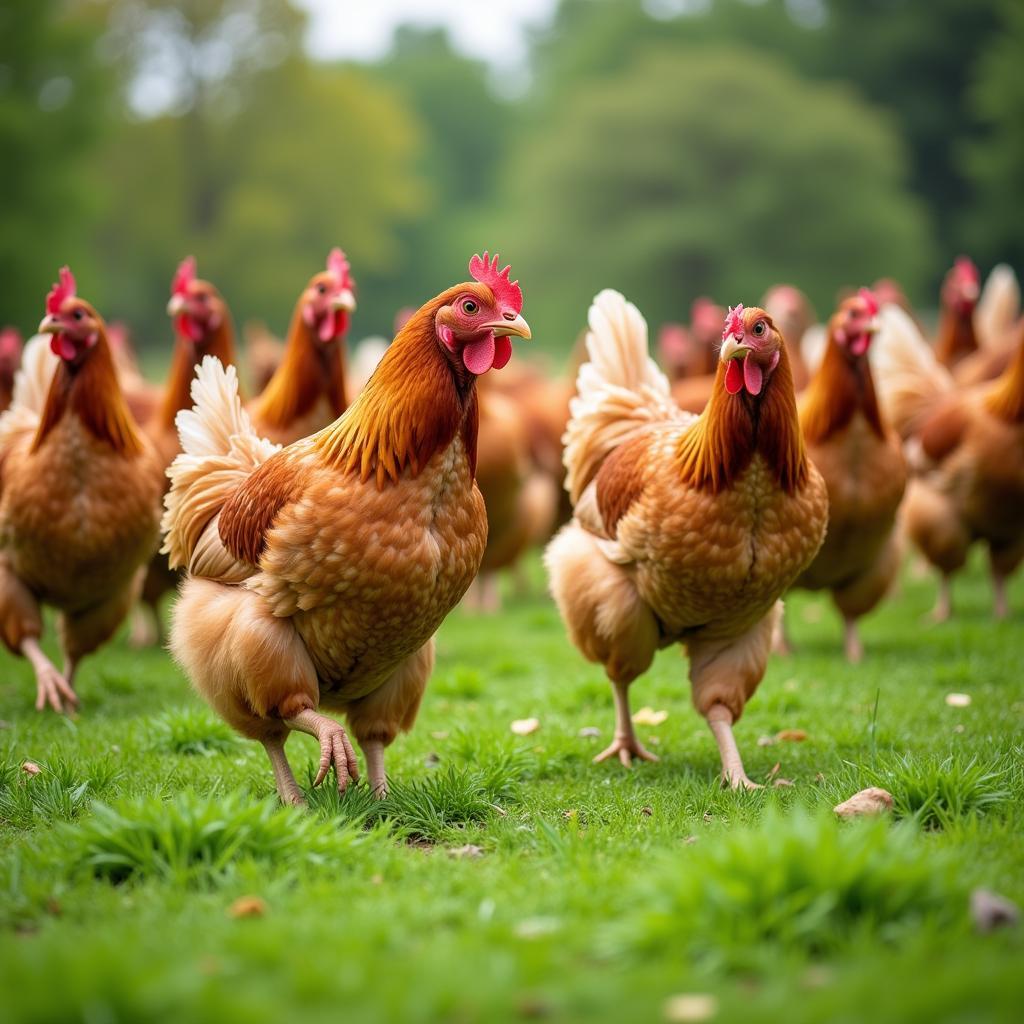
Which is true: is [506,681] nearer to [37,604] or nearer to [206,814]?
[37,604]

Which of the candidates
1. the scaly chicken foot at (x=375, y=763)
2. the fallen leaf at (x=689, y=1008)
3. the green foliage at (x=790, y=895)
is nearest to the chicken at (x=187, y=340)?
the scaly chicken foot at (x=375, y=763)

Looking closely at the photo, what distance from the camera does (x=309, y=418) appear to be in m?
7.32

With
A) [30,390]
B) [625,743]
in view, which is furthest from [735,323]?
[30,390]

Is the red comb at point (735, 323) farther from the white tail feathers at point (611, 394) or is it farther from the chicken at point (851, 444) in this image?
the chicken at point (851, 444)

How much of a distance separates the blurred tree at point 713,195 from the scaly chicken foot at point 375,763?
3781 cm

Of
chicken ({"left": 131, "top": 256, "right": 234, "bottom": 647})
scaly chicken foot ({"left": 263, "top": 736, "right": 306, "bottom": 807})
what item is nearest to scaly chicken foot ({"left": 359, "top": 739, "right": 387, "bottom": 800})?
scaly chicken foot ({"left": 263, "top": 736, "right": 306, "bottom": 807})

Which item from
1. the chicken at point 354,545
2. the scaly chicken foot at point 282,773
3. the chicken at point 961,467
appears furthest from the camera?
the chicken at point 961,467

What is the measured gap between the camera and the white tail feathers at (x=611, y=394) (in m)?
6.23

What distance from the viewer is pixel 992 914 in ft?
10.4

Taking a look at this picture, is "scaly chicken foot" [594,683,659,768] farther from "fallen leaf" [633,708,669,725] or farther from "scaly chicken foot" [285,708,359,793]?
"scaly chicken foot" [285,708,359,793]

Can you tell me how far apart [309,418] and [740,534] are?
3.27 meters

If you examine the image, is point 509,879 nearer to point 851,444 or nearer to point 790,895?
point 790,895

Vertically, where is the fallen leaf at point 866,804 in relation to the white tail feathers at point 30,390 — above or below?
below

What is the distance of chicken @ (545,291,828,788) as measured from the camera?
5.07m
